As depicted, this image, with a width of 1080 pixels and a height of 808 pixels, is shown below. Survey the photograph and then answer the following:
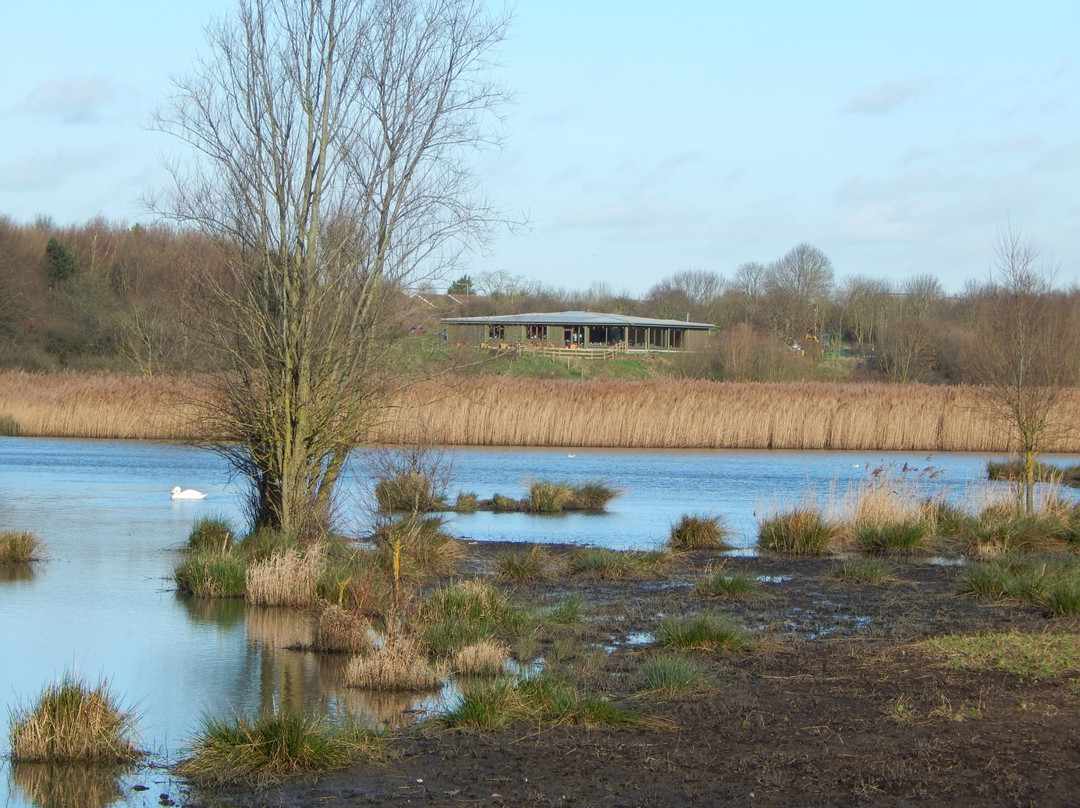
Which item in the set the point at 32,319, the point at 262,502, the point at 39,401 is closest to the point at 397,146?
the point at 262,502

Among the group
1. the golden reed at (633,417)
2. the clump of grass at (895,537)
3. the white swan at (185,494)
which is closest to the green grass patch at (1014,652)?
the clump of grass at (895,537)

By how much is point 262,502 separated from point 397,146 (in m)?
4.86

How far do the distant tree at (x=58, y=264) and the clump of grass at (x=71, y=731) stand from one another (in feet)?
182

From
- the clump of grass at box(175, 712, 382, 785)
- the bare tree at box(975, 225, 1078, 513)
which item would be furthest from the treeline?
the clump of grass at box(175, 712, 382, 785)

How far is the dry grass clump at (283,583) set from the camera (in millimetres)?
11859

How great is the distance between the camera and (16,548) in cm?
1442

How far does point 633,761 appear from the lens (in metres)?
6.67

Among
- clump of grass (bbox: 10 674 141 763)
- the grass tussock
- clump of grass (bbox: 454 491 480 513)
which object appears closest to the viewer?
clump of grass (bbox: 10 674 141 763)

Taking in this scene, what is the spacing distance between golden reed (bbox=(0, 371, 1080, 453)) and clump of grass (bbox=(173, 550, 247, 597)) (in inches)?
796

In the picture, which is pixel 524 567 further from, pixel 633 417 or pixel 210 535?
pixel 633 417

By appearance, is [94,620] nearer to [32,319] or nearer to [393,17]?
[393,17]

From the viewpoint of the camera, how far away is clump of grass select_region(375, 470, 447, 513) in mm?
16833

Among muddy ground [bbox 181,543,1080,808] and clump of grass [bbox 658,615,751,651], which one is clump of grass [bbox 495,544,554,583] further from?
clump of grass [bbox 658,615,751,651]

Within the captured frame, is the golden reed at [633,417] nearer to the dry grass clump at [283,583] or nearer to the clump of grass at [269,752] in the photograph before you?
the dry grass clump at [283,583]
